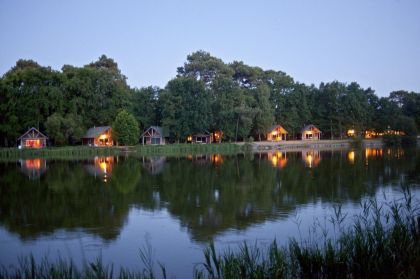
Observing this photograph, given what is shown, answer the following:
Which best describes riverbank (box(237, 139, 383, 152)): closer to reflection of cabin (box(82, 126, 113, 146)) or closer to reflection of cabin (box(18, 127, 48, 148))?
reflection of cabin (box(82, 126, 113, 146))

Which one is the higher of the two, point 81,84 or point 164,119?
point 81,84

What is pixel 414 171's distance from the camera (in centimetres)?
2847

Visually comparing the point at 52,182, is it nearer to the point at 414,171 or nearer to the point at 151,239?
the point at 151,239

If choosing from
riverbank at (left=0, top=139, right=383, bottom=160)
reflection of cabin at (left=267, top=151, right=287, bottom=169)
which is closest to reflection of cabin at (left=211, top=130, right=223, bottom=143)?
riverbank at (left=0, top=139, right=383, bottom=160)

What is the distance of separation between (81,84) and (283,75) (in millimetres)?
36872

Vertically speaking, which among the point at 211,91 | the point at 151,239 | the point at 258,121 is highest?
the point at 211,91

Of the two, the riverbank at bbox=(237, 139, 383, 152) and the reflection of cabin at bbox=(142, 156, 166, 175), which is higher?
the riverbank at bbox=(237, 139, 383, 152)

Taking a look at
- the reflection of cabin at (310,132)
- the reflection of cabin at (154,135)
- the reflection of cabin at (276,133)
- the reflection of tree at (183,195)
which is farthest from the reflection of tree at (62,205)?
the reflection of cabin at (310,132)

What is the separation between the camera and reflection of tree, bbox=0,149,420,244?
1556cm

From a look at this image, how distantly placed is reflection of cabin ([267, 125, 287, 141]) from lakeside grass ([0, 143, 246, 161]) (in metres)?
15.2

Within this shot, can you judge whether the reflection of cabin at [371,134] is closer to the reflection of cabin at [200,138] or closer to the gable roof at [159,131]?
the reflection of cabin at [200,138]

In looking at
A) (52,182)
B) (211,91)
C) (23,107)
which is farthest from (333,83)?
(52,182)

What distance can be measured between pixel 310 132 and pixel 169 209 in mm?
68361

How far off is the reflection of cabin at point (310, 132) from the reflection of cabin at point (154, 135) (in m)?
28.6
